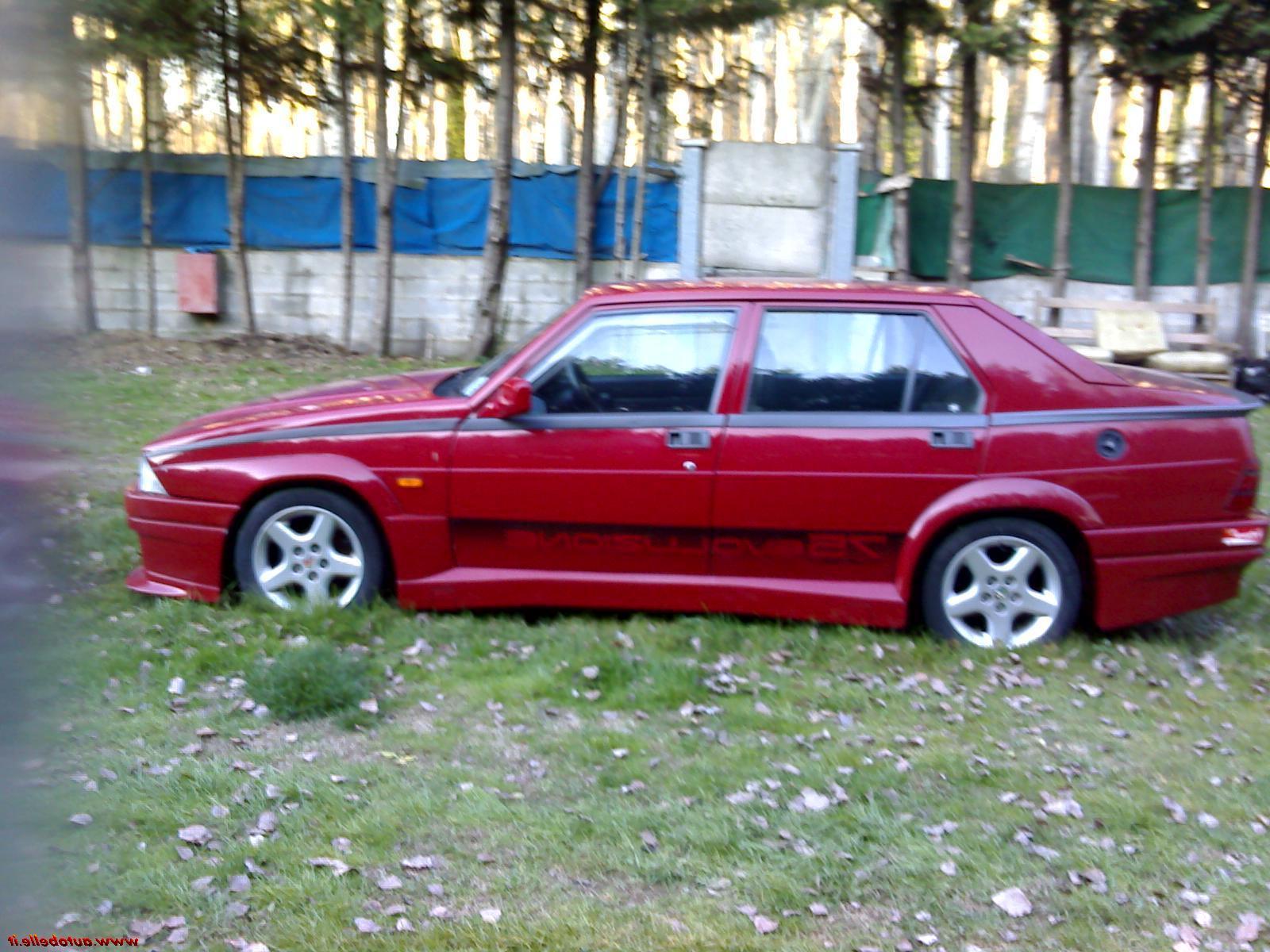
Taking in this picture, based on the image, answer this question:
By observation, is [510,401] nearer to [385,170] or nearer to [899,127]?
[385,170]

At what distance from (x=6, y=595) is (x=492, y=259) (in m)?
13.8

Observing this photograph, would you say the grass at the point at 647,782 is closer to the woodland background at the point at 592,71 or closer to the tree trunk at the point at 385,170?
the tree trunk at the point at 385,170

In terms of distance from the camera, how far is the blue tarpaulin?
1617 centimetres

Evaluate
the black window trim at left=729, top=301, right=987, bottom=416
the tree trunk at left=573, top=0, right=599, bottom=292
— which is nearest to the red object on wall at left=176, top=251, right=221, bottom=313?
the tree trunk at left=573, top=0, right=599, bottom=292

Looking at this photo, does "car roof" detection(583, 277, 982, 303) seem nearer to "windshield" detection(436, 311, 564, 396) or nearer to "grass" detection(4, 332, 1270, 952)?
"windshield" detection(436, 311, 564, 396)

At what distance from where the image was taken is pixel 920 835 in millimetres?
4078

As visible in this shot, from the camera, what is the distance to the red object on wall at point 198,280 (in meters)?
16.0

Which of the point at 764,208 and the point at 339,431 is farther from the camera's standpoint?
the point at 764,208

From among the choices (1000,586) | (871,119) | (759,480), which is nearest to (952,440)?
(1000,586)

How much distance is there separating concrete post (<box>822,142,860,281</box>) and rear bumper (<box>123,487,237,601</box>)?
1054 centimetres

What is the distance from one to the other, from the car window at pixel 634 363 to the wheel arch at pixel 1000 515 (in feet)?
3.94

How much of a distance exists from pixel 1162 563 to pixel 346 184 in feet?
38.3

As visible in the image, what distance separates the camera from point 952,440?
5.70 meters

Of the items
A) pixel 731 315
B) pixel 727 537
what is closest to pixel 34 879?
pixel 727 537
